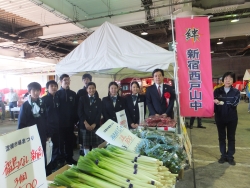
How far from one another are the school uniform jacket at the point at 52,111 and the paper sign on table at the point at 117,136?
159 centimetres

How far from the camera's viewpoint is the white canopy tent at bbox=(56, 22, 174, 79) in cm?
324

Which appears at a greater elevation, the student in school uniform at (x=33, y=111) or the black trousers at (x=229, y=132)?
the student in school uniform at (x=33, y=111)

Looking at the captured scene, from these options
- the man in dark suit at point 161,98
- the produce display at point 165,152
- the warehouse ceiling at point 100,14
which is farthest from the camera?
the warehouse ceiling at point 100,14

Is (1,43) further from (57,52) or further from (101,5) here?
A: (101,5)

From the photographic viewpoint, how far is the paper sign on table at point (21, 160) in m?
0.79

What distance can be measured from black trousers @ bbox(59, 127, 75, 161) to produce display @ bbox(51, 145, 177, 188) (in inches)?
82.2

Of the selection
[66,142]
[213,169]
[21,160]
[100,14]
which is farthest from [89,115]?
[100,14]

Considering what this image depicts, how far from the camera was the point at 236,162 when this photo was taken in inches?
133

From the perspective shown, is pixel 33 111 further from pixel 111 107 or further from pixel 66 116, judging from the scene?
pixel 111 107

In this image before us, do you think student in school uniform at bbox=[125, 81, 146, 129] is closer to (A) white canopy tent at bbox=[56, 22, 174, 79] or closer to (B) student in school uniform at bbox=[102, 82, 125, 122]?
(B) student in school uniform at bbox=[102, 82, 125, 122]

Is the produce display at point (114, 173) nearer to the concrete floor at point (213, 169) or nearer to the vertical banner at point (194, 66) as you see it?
the concrete floor at point (213, 169)

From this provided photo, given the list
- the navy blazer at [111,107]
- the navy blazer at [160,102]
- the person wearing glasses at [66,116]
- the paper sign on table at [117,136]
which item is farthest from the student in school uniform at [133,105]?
the paper sign on table at [117,136]

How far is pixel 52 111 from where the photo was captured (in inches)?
113

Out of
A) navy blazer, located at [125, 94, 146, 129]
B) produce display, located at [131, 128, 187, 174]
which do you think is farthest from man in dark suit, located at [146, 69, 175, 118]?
produce display, located at [131, 128, 187, 174]
